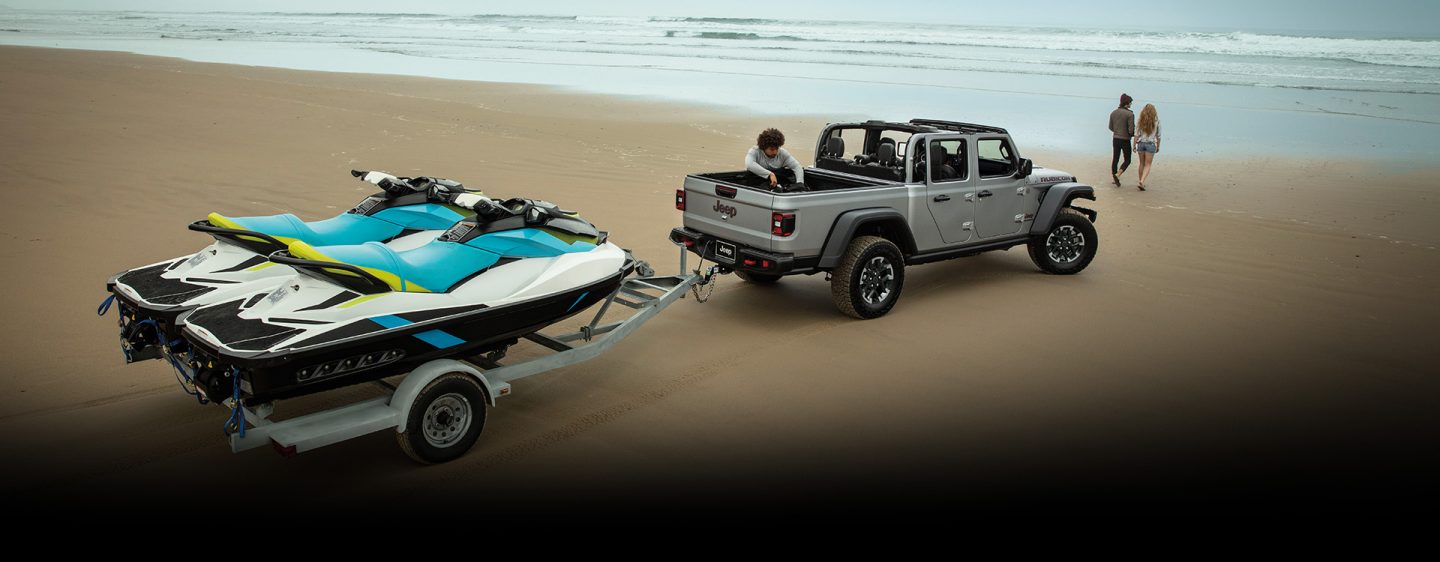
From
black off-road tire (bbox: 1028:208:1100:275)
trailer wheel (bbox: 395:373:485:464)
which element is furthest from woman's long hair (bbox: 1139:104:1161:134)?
trailer wheel (bbox: 395:373:485:464)

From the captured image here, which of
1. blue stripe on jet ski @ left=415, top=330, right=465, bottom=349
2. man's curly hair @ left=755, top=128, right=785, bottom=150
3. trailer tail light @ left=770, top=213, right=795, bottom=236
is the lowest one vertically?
blue stripe on jet ski @ left=415, top=330, right=465, bottom=349

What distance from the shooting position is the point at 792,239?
7.52 metres

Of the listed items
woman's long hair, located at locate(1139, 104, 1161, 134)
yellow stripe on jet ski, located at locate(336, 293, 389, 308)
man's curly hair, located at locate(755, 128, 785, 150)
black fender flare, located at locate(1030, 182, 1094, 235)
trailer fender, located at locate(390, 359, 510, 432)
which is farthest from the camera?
woman's long hair, located at locate(1139, 104, 1161, 134)

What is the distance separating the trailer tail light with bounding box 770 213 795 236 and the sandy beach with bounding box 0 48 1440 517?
85cm

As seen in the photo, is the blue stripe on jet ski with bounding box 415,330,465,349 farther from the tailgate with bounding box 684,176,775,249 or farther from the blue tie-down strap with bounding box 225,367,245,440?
the tailgate with bounding box 684,176,775,249

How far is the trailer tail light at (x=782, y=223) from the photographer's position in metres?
7.45

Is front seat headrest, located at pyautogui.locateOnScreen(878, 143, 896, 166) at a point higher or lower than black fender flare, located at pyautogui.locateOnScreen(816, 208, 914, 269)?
higher

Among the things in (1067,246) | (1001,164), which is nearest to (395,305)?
(1001,164)

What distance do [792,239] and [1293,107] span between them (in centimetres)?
2482

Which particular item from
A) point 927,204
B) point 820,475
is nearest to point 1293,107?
point 927,204

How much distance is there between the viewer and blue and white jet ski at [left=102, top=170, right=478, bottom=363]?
5.12 metres

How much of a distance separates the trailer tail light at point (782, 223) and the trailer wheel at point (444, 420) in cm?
310

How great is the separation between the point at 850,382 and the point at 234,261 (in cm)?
398

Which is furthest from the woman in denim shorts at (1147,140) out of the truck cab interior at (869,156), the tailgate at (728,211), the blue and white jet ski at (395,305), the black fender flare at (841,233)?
the blue and white jet ski at (395,305)
